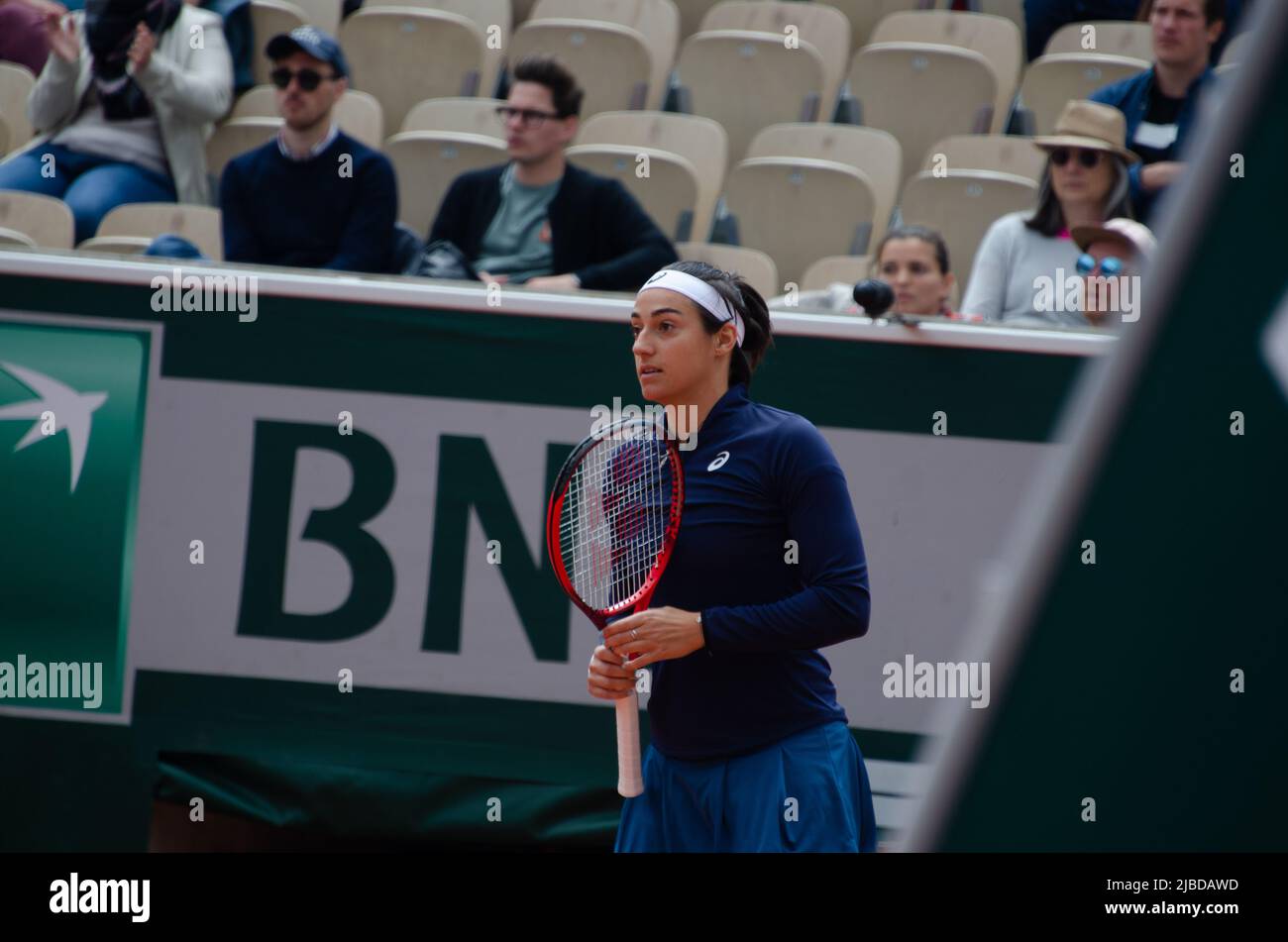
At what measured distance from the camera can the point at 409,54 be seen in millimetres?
7809

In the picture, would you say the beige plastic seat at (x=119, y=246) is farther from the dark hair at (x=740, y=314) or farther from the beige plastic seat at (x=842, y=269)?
the dark hair at (x=740, y=314)

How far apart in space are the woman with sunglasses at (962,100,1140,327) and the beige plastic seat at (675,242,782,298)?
0.73 meters

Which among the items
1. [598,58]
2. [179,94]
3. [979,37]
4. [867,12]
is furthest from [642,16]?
[179,94]

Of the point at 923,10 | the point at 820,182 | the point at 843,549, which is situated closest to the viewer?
the point at 843,549

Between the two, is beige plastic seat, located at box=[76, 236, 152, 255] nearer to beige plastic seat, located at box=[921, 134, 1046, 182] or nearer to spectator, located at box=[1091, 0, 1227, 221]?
beige plastic seat, located at box=[921, 134, 1046, 182]

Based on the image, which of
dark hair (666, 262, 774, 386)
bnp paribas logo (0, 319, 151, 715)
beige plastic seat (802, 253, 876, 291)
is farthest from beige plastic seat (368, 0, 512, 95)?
dark hair (666, 262, 774, 386)

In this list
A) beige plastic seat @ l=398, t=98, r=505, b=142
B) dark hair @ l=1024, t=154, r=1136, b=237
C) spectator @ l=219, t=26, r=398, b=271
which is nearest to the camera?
dark hair @ l=1024, t=154, r=1136, b=237

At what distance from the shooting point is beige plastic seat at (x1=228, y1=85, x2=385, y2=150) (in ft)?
23.3

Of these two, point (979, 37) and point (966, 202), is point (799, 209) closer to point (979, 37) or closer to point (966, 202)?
point (966, 202)

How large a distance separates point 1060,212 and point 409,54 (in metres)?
3.74

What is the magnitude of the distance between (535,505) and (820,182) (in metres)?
2.44
